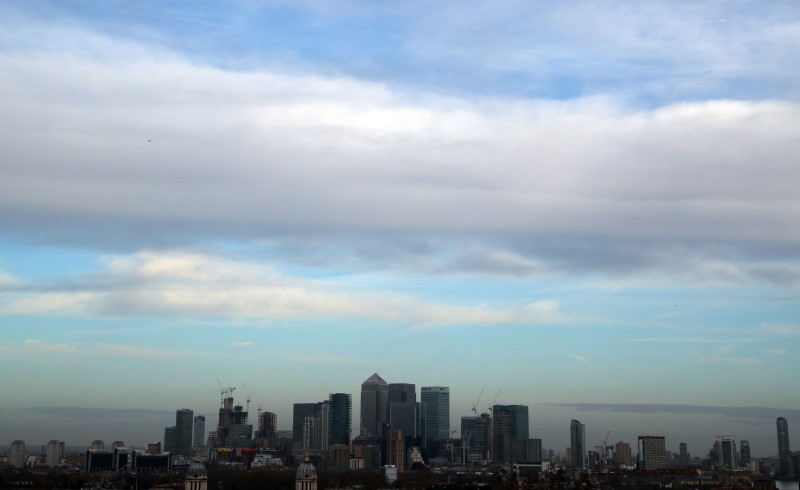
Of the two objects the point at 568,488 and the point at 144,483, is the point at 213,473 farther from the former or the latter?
the point at 568,488

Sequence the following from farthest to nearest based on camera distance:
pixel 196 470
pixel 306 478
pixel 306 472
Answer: pixel 196 470 < pixel 306 472 < pixel 306 478

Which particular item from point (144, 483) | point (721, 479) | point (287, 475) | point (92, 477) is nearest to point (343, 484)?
point (287, 475)

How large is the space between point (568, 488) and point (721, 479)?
5841 cm

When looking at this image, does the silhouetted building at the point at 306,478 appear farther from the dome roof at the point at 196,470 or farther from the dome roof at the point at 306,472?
the dome roof at the point at 196,470

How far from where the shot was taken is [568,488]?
14950 centimetres

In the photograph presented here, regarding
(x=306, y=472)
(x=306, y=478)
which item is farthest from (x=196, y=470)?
(x=306, y=478)

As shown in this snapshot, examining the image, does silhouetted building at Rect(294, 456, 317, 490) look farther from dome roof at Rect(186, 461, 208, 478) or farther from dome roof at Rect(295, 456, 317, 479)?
dome roof at Rect(186, 461, 208, 478)

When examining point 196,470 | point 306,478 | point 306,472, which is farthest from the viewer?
point 196,470

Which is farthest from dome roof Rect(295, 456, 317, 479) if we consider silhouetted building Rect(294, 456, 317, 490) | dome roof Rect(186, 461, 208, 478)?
dome roof Rect(186, 461, 208, 478)

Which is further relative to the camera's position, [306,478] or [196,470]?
[196,470]

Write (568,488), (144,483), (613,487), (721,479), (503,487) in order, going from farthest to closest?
1. (721,479)
2. (613,487)
3. (144,483)
4. (568,488)
5. (503,487)

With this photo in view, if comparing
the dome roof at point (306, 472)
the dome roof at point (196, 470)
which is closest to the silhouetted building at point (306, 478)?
the dome roof at point (306, 472)

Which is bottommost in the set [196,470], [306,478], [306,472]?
[306,478]

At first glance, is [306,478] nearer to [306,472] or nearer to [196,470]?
[306,472]
